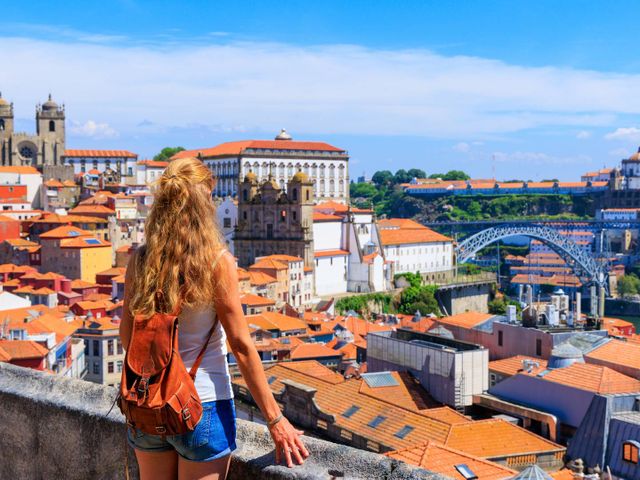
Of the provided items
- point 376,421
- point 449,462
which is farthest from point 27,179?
point 449,462

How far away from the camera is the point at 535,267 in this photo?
79688 millimetres

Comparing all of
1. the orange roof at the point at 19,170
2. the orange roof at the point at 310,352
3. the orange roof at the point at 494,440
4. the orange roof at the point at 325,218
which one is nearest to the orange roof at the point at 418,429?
the orange roof at the point at 494,440

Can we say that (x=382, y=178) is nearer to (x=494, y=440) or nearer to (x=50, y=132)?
(x=50, y=132)

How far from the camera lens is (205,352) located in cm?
260

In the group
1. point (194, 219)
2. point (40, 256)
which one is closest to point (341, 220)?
point (40, 256)

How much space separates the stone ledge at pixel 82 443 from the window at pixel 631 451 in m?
10.6

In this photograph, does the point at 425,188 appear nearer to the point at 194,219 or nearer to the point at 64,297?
the point at 64,297

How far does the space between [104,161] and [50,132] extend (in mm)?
4565

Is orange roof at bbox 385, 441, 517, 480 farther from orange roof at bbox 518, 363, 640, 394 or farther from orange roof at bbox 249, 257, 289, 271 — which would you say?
orange roof at bbox 249, 257, 289, 271

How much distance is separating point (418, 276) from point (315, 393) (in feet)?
137

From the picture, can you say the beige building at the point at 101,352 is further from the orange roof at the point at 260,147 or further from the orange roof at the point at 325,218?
the orange roof at the point at 260,147

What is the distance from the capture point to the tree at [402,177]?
140 metres

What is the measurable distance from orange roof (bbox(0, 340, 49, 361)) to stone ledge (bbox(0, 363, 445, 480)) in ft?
62.3

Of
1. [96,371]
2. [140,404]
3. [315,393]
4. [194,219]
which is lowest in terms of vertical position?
[96,371]
